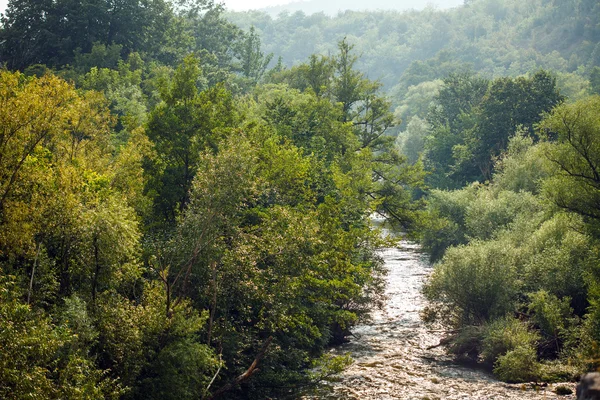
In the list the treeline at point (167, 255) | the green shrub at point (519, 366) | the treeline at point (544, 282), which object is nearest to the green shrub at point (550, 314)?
the treeline at point (544, 282)

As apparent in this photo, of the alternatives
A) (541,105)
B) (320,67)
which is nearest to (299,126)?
(320,67)

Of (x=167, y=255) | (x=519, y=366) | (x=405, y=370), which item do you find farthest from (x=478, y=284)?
(x=167, y=255)

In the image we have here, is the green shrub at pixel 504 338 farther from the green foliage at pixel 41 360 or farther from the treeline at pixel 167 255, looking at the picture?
the green foliage at pixel 41 360

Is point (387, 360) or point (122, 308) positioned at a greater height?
point (122, 308)

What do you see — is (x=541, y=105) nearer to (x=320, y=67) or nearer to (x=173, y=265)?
(x=320, y=67)

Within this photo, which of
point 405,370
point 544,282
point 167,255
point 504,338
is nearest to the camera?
point 167,255

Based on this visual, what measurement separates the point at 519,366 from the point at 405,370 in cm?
575

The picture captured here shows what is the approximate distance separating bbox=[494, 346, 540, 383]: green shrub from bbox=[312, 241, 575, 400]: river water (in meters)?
0.65

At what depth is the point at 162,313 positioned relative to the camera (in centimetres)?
2266

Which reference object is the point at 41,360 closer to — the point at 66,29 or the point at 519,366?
the point at 519,366

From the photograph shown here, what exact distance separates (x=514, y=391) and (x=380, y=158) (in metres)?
32.9

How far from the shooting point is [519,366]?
1141 inches

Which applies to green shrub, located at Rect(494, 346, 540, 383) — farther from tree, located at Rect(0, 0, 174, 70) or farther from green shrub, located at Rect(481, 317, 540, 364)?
tree, located at Rect(0, 0, 174, 70)

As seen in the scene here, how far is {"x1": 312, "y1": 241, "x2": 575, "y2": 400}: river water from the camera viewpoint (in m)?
27.8
